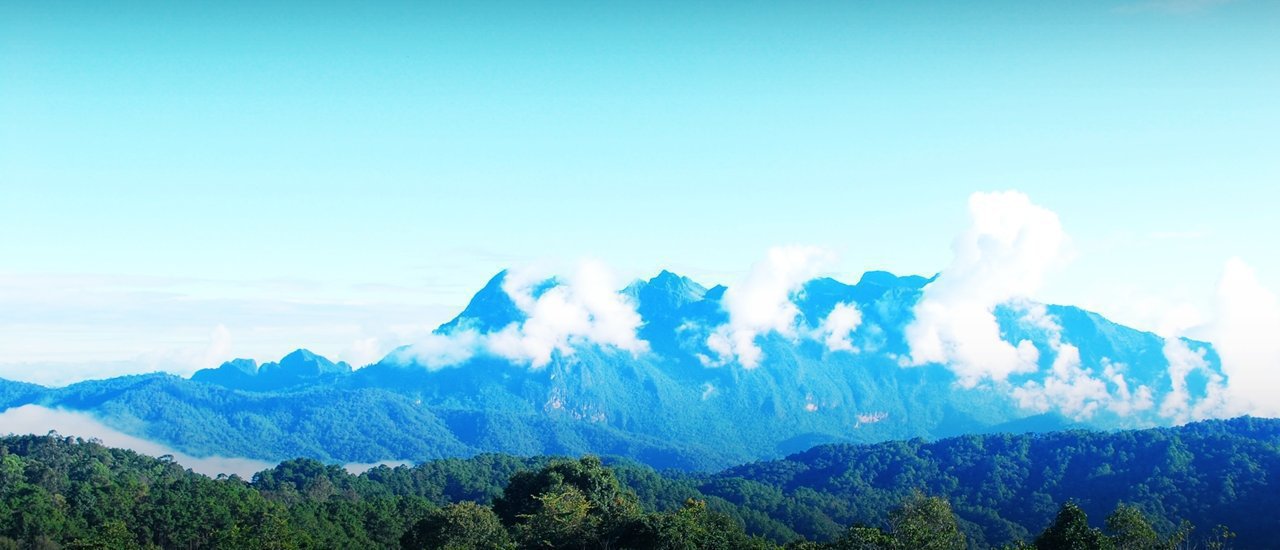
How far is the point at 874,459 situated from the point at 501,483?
75230 mm

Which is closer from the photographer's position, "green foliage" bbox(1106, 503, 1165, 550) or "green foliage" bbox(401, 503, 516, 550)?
"green foliage" bbox(1106, 503, 1165, 550)

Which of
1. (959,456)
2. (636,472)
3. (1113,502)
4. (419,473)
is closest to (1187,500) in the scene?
(1113,502)

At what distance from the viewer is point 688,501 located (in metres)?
91.6

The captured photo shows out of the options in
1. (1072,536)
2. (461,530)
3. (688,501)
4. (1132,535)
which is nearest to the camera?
(1132,535)

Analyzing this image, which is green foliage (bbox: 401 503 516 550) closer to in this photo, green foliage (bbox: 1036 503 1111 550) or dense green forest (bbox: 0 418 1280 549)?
dense green forest (bbox: 0 418 1280 549)

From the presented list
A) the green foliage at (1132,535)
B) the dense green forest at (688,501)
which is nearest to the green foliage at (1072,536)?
the dense green forest at (688,501)

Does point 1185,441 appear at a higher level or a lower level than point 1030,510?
higher

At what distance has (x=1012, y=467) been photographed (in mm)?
179375

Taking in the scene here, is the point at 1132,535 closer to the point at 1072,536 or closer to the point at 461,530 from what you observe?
the point at 1072,536

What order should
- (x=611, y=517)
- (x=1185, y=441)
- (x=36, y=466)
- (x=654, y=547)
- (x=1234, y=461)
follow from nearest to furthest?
1. (x=654, y=547)
2. (x=611, y=517)
3. (x=36, y=466)
4. (x=1234, y=461)
5. (x=1185, y=441)

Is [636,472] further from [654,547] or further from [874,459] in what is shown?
[654,547]

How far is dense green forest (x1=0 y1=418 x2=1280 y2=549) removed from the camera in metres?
65.9

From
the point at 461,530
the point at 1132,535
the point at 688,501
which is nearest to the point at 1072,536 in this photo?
the point at 1132,535

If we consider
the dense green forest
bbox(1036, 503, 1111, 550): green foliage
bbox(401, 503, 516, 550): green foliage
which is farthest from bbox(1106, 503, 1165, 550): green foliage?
bbox(401, 503, 516, 550): green foliage
